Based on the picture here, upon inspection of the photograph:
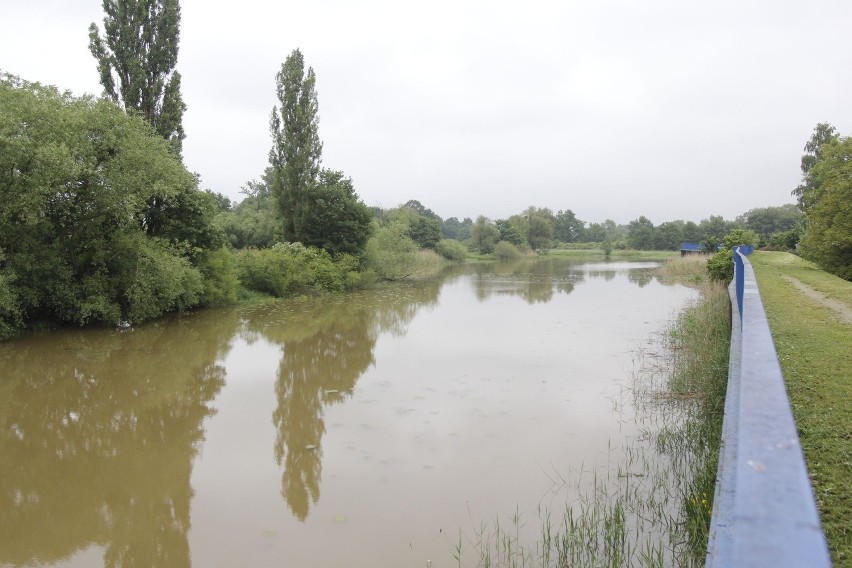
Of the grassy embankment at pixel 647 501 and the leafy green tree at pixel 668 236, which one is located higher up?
the leafy green tree at pixel 668 236

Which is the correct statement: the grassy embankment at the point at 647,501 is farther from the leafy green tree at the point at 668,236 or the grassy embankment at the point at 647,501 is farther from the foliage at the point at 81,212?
the leafy green tree at the point at 668,236

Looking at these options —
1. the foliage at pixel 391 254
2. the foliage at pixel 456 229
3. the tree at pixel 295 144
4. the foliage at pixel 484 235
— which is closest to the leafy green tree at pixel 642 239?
the foliage at pixel 484 235

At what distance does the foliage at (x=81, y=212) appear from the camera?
38.8ft

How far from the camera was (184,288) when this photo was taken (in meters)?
16.5

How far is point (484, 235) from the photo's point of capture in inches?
2832

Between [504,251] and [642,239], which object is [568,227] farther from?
[504,251]

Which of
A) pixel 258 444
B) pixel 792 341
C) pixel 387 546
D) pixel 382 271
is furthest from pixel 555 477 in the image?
pixel 382 271

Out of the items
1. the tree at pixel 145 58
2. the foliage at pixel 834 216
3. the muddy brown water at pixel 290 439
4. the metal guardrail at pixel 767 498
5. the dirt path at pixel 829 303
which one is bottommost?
the muddy brown water at pixel 290 439

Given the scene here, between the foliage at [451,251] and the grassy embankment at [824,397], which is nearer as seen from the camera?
the grassy embankment at [824,397]

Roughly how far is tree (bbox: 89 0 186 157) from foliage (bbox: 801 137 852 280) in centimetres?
2216

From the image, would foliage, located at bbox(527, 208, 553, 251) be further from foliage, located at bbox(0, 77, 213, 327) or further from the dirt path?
foliage, located at bbox(0, 77, 213, 327)

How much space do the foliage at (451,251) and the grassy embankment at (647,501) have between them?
47610mm

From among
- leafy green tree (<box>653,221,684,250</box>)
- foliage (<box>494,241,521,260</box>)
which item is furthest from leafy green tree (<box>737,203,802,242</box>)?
foliage (<box>494,241,521,260</box>)

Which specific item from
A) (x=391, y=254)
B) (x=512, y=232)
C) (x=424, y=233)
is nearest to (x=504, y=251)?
(x=512, y=232)
